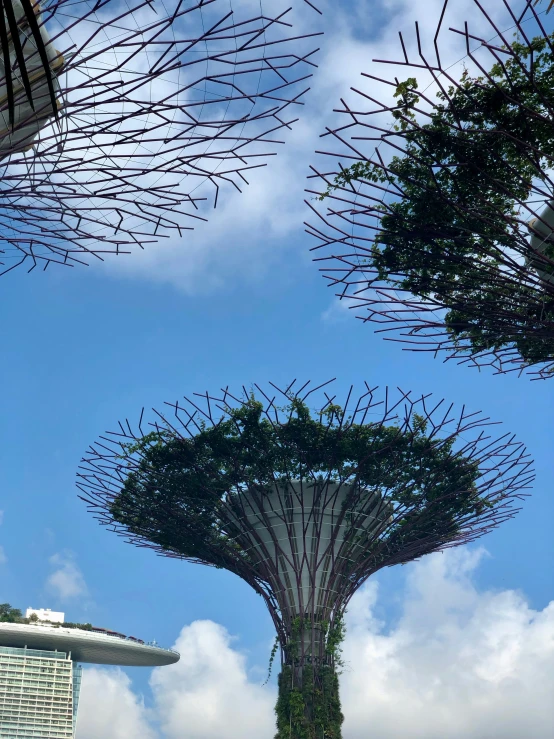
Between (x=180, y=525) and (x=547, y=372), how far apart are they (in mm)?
17551

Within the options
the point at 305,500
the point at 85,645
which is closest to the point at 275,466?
the point at 305,500

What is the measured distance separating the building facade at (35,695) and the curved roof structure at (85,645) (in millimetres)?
1245

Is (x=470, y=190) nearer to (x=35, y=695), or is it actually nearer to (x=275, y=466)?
(x=275, y=466)

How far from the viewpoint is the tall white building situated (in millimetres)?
77688

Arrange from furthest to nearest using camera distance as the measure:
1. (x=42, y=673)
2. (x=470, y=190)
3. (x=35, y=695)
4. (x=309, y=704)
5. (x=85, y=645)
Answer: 1. (x=85, y=645)
2. (x=42, y=673)
3. (x=35, y=695)
4. (x=309, y=704)
5. (x=470, y=190)

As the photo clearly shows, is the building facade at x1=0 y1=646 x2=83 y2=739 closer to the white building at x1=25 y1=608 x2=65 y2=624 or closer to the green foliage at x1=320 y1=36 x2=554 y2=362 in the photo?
the white building at x1=25 y1=608 x2=65 y2=624

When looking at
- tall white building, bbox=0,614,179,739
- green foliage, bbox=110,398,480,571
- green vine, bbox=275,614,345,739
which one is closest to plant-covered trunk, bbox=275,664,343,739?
green vine, bbox=275,614,345,739

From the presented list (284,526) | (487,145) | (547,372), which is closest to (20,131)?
(487,145)

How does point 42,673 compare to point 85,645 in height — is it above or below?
below

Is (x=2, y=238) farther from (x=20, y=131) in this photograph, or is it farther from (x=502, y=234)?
(x=502, y=234)

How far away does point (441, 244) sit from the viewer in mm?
13828

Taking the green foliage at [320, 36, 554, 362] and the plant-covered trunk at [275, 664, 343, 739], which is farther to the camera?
the plant-covered trunk at [275, 664, 343, 739]

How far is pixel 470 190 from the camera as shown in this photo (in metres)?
13.0

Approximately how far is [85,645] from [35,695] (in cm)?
639
